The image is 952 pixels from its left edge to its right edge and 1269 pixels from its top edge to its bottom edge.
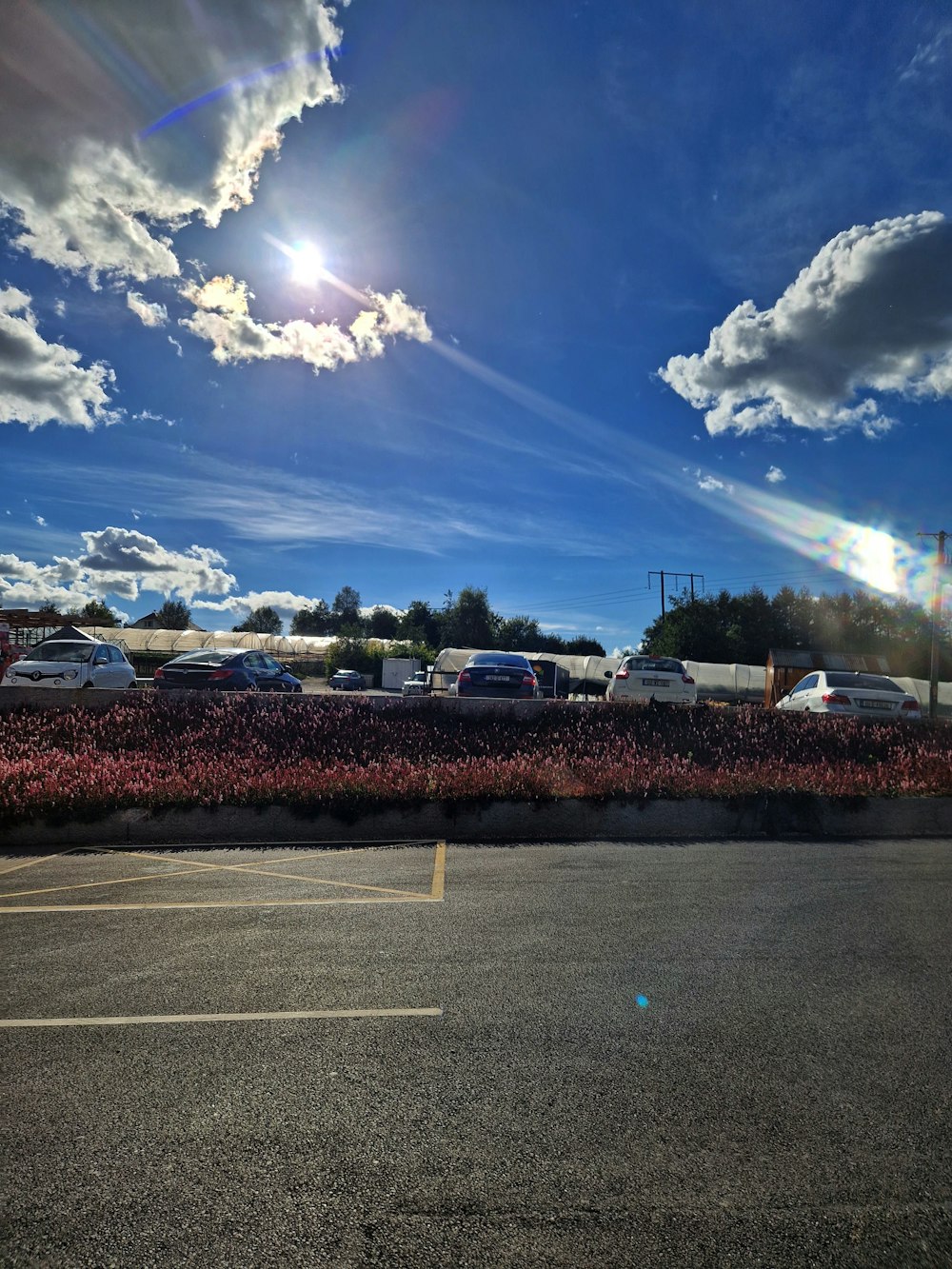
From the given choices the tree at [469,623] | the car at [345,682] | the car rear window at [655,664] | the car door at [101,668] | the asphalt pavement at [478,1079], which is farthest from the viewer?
the tree at [469,623]

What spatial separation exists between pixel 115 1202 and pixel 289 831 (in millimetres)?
5746

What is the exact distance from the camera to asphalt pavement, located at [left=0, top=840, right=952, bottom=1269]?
235 centimetres

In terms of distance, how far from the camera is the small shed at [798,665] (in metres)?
36.0

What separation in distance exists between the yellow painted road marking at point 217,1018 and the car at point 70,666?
12208mm

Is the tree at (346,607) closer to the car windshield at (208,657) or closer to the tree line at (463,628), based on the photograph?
the tree line at (463,628)

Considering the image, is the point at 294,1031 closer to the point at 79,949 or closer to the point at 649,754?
the point at 79,949

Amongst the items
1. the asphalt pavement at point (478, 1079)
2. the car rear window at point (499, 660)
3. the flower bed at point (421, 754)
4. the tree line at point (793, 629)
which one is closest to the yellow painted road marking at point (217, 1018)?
the asphalt pavement at point (478, 1079)

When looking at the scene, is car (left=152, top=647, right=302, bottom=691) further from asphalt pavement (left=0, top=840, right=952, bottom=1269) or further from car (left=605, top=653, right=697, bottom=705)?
asphalt pavement (left=0, top=840, right=952, bottom=1269)

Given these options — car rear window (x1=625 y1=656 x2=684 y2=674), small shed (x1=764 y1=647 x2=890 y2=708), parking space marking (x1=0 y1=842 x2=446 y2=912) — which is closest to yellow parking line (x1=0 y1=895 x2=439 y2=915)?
parking space marking (x1=0 y1=842 x2=446 y2=912)

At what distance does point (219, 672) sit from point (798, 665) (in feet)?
100

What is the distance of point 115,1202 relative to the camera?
244cm

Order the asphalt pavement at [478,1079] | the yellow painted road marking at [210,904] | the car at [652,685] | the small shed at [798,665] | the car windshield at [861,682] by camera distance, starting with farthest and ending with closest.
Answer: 1. the small shed at [798,665]
2. the car at [652,685]
3. the car windshield at [861,682]
4. the yellow painted road marking at [210,904]
5. the asphalt pavement at [478,1079]

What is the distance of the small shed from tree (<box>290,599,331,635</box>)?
11080 centimetres

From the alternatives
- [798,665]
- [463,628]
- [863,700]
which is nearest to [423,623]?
[463,628]
